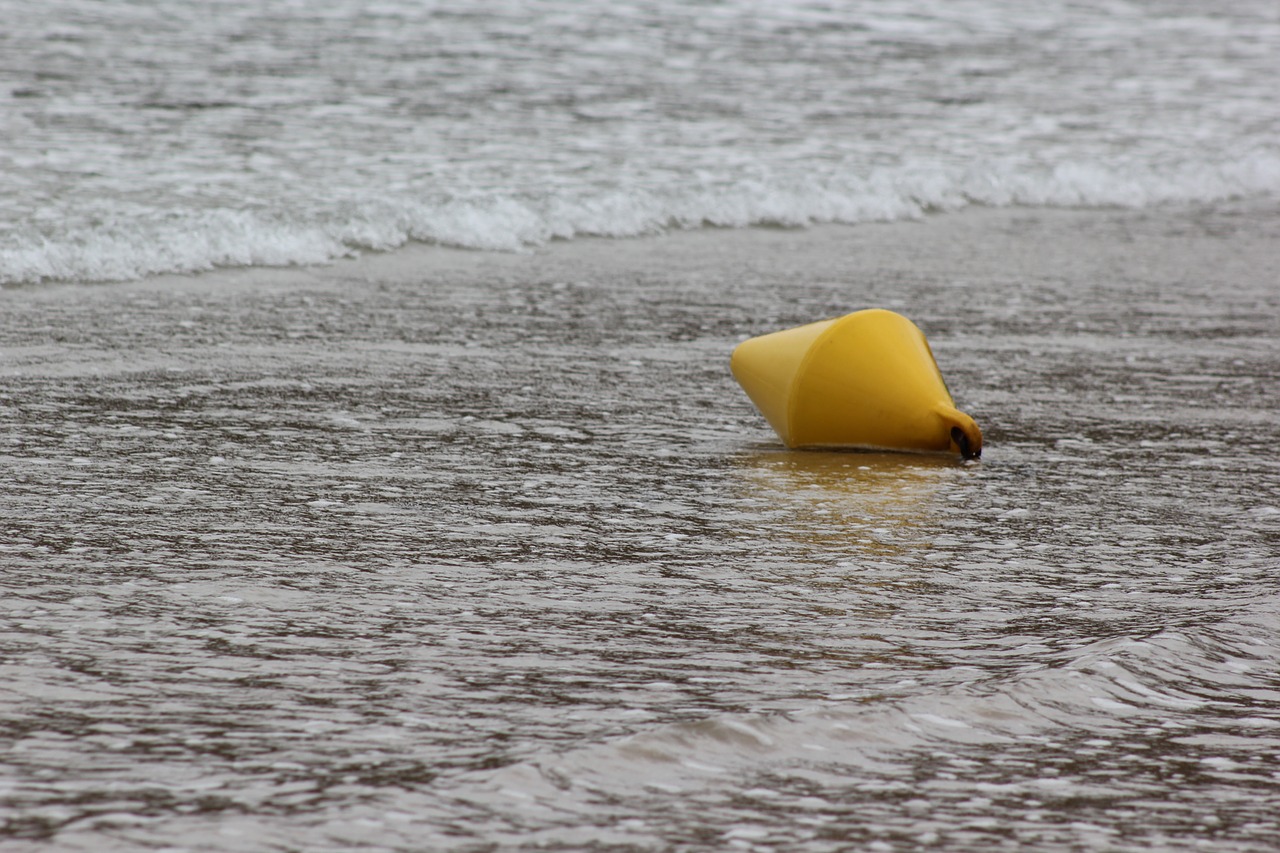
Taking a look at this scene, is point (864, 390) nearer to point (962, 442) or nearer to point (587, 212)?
point (962, 442)

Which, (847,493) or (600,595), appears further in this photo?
(847,493)

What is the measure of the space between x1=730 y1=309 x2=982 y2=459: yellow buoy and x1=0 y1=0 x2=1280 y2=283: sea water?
157 inches

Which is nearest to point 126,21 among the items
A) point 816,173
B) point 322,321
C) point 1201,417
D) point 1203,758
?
point 816,173

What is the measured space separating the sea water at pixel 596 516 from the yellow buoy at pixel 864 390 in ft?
0.41

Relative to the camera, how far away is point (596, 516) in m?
4.07

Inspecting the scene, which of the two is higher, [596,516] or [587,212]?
[587,212]

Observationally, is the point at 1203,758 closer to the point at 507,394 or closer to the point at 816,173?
the point at 507,394

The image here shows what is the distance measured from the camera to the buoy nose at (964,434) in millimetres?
4793

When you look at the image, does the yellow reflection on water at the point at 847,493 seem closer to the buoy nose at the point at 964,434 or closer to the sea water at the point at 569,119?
the buoy nose at the point at 964,434

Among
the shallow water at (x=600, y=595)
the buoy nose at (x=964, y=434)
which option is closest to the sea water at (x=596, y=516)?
the shallow water at (x=600, y=595)

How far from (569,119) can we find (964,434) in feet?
28.9

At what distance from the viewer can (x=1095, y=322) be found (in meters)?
7.22

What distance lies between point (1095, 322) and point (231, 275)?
4.25m

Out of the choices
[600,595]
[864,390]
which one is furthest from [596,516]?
[864,390]
